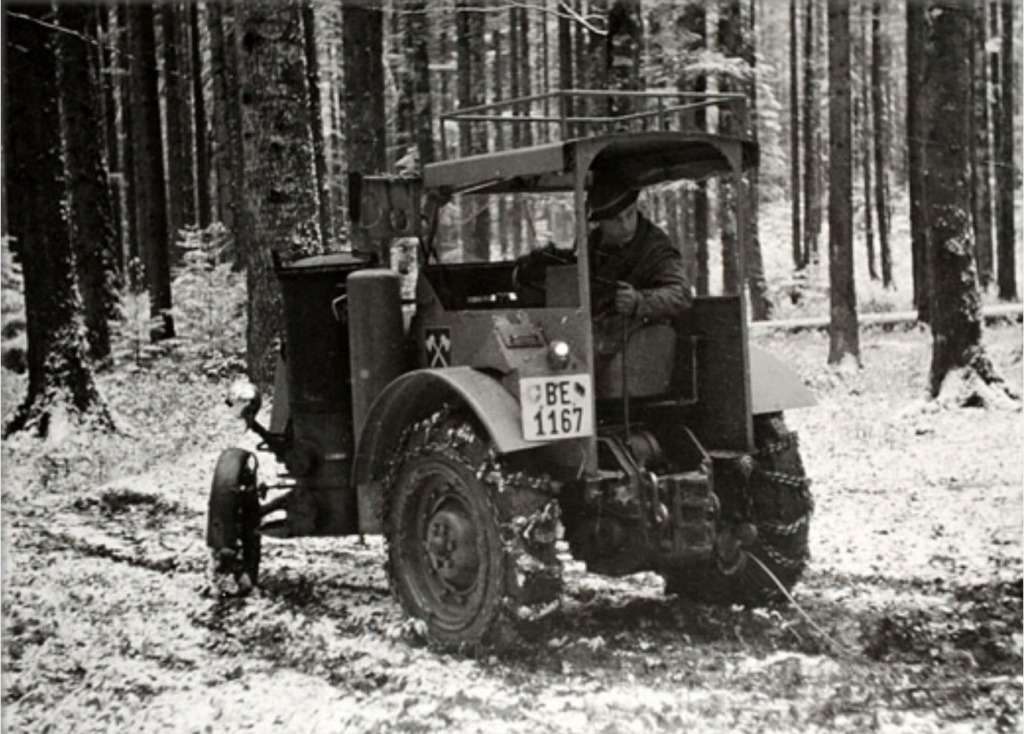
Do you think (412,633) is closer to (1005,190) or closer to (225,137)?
(225,137)

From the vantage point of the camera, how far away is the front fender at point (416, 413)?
176 inches

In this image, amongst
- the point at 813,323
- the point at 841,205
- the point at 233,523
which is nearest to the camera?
the point at 233,523

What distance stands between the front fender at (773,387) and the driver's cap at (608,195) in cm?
97

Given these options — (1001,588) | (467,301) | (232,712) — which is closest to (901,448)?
(1001,588)

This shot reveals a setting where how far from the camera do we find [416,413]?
5066 millimetres

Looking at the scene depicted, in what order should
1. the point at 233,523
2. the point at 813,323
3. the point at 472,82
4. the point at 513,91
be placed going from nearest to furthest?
the point at 233,523 < the point at 813,323 < the point at 472,82 < the point at 513,91

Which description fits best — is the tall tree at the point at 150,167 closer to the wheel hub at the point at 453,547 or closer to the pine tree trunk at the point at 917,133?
the wheel hub at the point at 453,547

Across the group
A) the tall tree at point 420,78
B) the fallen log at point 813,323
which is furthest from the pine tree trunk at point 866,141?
the tall tree at point 420,78

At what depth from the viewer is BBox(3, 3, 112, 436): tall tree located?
3.93 metres

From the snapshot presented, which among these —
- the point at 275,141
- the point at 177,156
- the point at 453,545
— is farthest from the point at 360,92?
the point at 453,545

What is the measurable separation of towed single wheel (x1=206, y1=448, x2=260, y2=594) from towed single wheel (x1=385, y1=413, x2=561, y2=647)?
0.90 meters

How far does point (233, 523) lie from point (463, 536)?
1381 millimetres

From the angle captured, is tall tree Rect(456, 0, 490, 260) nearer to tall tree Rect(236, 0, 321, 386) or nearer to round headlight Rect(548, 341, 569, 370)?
tall tree Rect(236, 0, 321, 386)

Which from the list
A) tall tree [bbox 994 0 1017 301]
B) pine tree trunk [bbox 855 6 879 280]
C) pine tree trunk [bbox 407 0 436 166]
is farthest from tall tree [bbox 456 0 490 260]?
pine tree trunk [bbox 855 6 879 280]
